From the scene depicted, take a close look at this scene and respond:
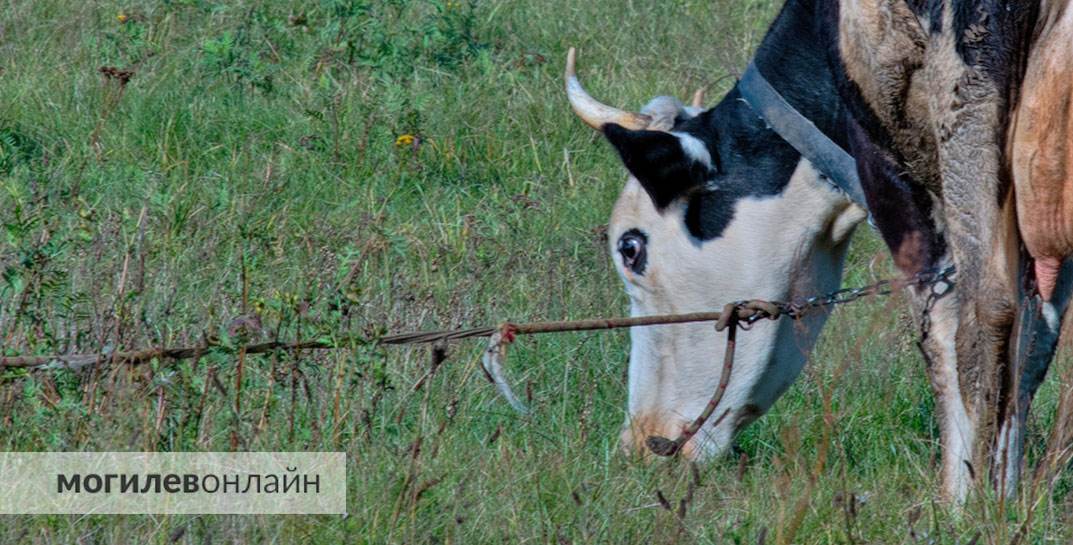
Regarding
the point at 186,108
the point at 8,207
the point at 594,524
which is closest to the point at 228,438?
→ the point at 594,524

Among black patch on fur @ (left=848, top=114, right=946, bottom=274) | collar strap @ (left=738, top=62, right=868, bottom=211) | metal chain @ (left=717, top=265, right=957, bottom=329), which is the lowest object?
metal chain @ (left=717, top=265, right=957, bottom=329)

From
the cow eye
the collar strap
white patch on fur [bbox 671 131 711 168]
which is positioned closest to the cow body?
the collar strap

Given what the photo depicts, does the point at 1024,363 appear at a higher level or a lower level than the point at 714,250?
lower

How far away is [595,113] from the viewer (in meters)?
4.79

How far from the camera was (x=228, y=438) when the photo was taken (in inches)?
Result: 149

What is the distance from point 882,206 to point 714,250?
0.54m

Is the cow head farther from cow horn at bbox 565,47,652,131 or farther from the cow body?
the cow body

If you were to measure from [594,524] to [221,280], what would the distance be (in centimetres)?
226

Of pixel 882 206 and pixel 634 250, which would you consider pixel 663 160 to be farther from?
pixel 882 206

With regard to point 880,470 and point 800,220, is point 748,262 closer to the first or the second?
point 800,220

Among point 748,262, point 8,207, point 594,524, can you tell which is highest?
point 8,207

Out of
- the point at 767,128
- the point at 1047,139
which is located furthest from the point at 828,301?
the point at 1047,139

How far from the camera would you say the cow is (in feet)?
11.1

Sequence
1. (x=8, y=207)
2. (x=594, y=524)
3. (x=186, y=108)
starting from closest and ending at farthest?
(x=594, y=524)
(x=8, y=207)
(x=186, y=108)
